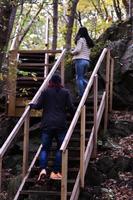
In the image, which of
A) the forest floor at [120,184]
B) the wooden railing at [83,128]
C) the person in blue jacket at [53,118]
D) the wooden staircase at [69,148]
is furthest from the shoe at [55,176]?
the forest floor at [120,184]

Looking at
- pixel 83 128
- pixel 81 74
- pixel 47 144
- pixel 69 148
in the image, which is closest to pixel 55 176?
pixel 47 144

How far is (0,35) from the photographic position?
266 inches

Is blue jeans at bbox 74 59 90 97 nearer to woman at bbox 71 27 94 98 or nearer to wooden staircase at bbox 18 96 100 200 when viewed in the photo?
woman at bbox 71 27 94 98

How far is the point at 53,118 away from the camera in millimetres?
7777

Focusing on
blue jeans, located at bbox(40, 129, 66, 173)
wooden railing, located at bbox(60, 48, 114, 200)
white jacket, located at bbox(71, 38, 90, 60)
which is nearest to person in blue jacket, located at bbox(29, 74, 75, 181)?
blue jeans, located at bbox(40, 129, 66, 173)

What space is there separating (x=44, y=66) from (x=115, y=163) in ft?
14.4

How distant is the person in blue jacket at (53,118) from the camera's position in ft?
25.3

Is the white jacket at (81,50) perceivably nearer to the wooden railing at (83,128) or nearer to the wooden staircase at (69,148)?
the wooden staircase at (69,148)

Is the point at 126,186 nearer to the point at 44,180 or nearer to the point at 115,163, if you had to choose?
the point at 115,163

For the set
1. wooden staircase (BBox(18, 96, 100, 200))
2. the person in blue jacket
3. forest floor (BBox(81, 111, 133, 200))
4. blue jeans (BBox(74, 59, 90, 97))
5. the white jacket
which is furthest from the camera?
the white jacket

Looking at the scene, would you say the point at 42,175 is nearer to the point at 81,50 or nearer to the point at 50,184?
the point at 50,184

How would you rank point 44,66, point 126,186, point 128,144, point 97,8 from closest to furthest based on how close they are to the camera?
1. point 126,186
2. point 128,144
3. point 44,66
4. point 97,8

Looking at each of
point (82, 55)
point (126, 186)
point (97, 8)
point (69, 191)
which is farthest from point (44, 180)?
point (97, 8)

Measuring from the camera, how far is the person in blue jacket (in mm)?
7715
